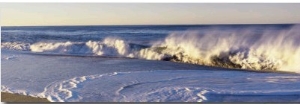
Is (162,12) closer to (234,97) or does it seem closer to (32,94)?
(234,97)

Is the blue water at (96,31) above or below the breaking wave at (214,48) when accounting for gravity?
above

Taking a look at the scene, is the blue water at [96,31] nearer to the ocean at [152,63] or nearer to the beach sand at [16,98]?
the ocean at [152,63]

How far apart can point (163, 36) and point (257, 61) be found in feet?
3.19

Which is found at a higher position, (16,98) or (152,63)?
(152,63)

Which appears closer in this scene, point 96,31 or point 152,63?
point 96,31

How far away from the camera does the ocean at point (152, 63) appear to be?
17.3 ft

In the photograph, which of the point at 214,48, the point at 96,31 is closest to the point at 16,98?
the point at 96,31

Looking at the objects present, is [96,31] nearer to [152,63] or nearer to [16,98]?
[152,63]

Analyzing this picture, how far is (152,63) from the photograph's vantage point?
5.46 metres

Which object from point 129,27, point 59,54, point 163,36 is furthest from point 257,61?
point 59,54

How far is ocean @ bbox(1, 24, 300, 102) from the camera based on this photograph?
5285 mm

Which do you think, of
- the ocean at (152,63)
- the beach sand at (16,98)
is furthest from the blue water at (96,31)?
the beach sand at (16,98)

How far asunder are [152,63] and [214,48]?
637 millimetres

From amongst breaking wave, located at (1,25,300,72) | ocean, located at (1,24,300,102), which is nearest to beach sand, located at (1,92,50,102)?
ocean, located at (1,24,300,102)
